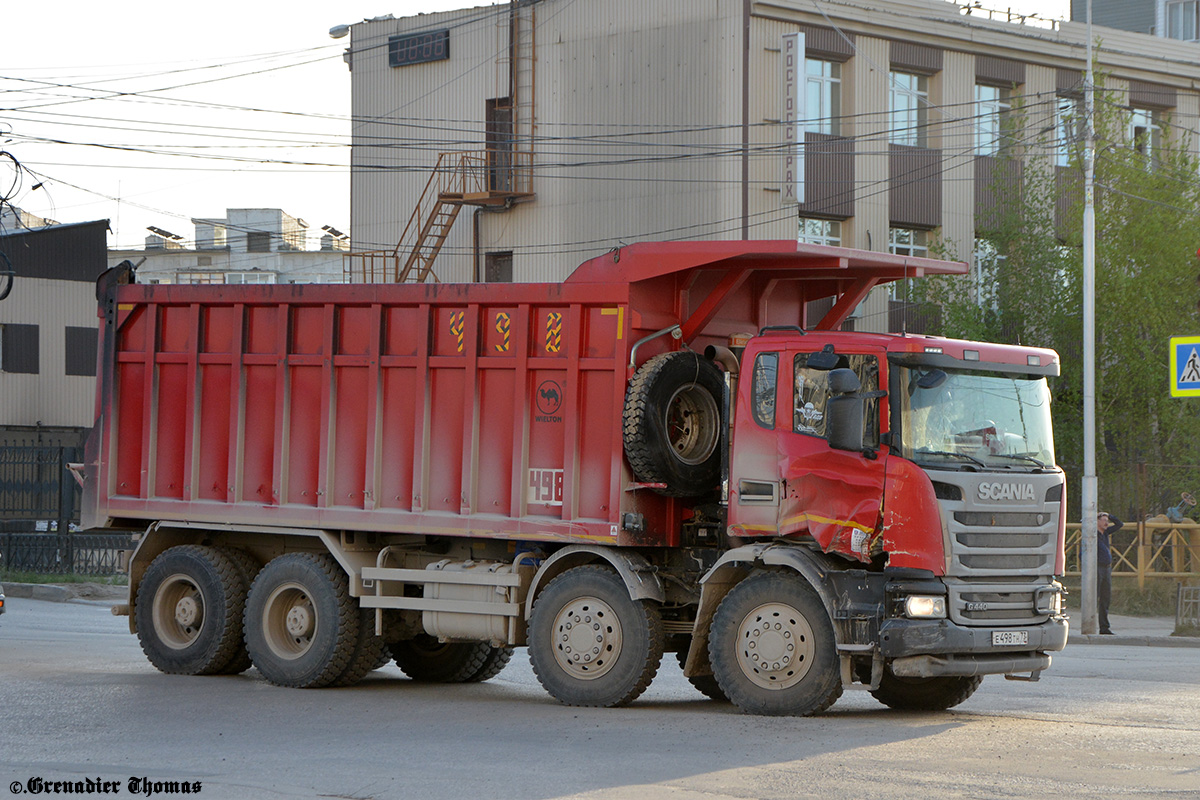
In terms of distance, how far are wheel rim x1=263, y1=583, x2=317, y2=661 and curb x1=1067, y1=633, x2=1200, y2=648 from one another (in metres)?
11.1

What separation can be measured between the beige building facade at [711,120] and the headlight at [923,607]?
2206 cm

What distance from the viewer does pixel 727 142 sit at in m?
32.8

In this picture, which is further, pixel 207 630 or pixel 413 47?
pixel 413 47

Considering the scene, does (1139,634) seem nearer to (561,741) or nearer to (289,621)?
(289,621)

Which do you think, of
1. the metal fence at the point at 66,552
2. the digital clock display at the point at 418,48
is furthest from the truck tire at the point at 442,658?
the digital clock display at the point at 418,48

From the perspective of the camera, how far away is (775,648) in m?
11.2

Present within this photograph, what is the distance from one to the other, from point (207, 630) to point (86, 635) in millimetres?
5418

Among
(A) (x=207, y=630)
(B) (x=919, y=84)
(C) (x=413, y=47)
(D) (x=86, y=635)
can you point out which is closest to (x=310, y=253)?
(C) (x=413, y=47)

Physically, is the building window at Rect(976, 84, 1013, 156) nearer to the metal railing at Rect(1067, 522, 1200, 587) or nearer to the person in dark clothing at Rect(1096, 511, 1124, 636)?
the metal railing at Rect(1067, 522, 1200, 587)

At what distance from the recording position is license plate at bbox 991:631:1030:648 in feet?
36.2

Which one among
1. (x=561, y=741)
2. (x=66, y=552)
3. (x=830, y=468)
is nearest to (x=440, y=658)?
(x=561, y=741)

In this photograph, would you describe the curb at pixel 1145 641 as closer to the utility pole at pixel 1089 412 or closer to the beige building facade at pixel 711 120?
the utility pole at pixel 1089 412

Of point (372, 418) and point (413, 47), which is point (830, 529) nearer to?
point (372, 418)

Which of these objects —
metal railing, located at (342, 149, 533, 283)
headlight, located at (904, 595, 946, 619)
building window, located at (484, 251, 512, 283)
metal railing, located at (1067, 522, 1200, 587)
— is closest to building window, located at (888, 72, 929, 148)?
metal railing, located at (342, 149, 533, 283)
